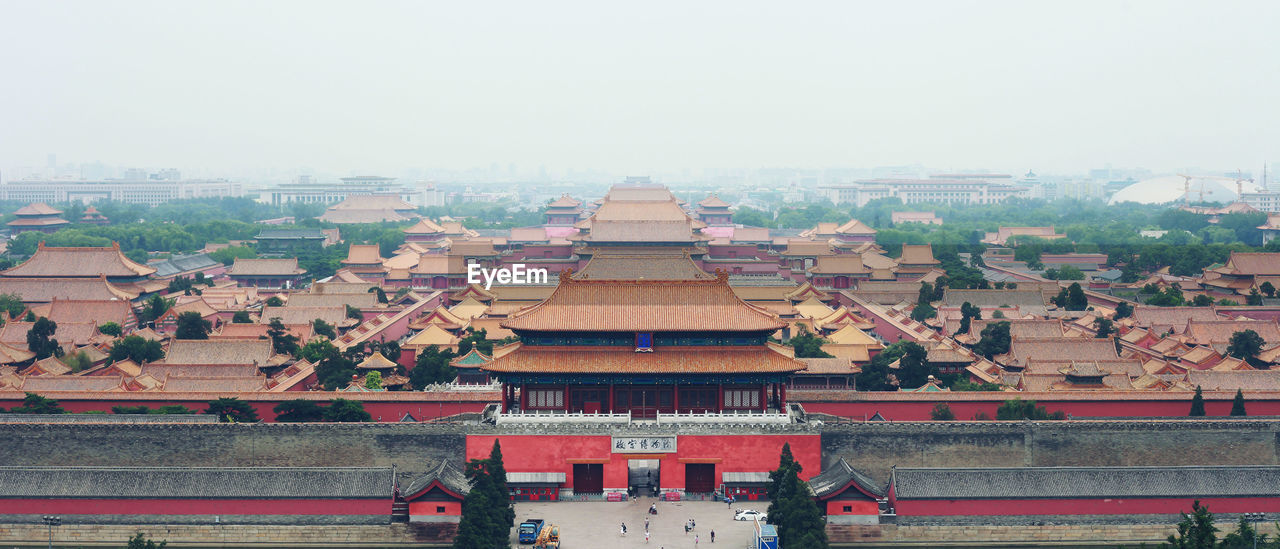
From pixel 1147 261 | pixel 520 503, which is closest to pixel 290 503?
pixel 520 503

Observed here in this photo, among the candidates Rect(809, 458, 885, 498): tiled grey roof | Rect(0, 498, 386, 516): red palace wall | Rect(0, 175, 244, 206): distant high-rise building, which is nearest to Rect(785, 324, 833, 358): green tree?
Rect(809, 458, 885, 498): tiled grey roof

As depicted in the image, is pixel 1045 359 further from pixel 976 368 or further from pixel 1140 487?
pixel 1140 487

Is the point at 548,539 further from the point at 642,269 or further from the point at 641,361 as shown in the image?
the point at 642,269

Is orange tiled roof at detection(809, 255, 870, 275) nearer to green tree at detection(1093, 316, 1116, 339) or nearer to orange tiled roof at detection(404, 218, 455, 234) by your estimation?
green tree at detection(1093, 316, 1116, 339)

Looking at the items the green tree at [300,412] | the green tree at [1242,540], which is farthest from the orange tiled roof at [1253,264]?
the green tree at [300,412]

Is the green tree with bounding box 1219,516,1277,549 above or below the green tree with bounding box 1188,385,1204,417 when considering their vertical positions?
below
